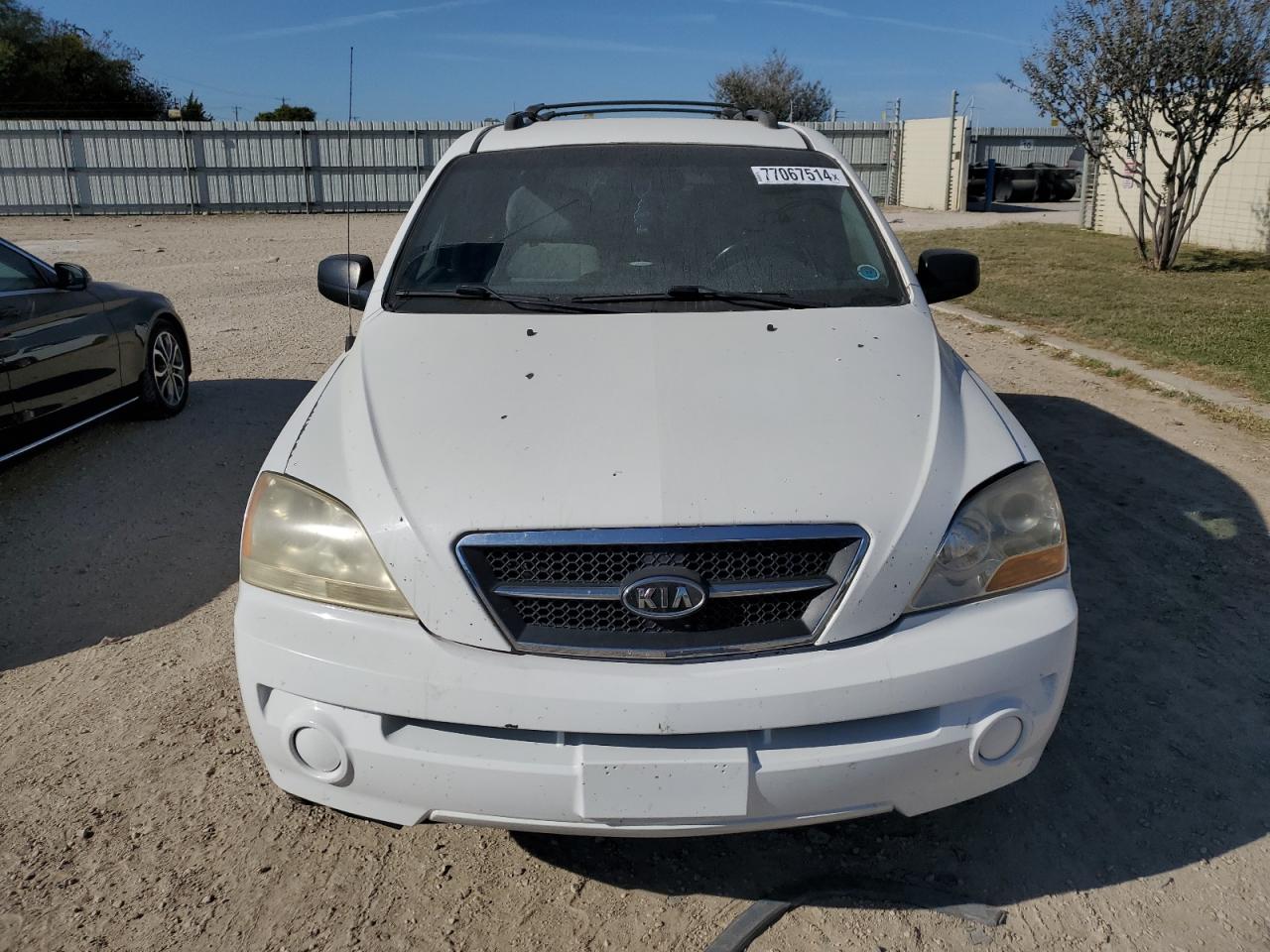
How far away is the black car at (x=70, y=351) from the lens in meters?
5.28

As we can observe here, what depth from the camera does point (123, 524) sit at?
507 centimetres

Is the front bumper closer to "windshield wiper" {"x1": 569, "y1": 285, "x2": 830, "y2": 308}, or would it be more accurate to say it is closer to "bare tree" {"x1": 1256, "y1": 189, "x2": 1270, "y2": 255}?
"windshield wiper" {"x1": 569, "y1": 285, "x2": 830, "y2": 308}

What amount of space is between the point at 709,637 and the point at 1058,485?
3.66 metres

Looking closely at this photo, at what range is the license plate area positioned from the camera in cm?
209

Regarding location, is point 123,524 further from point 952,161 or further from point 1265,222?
point 952,161

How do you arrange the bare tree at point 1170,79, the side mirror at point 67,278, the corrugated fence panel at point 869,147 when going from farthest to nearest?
the corrugated fence panel at point 869,147
the bare tree at point 1170,79
the side mirror at point 67,278

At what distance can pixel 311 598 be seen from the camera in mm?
2301

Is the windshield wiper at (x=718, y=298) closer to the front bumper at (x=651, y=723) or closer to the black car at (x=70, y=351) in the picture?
the front bumper at (x=651, y=723)

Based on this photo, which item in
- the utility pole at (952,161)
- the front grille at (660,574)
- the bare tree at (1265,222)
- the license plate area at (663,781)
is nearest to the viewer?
the license plate area at (663,781)

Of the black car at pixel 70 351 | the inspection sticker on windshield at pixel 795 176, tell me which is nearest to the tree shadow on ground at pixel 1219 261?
the inspection sticker on windshield at pixel 795 176

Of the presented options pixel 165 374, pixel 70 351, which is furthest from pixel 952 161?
pixel 70 351

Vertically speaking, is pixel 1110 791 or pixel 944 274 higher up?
pixel 944 274

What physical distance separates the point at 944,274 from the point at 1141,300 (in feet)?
28.8

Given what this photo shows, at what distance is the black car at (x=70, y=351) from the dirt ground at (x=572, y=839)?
66cm
